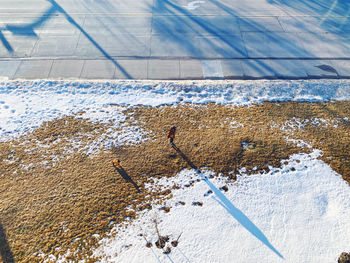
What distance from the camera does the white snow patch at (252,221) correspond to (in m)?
6.52

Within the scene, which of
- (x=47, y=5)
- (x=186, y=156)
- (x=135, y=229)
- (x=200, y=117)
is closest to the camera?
(x=135, y=229)

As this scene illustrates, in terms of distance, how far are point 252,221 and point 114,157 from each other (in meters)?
5.27

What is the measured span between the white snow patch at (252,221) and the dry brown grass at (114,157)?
497 millimetres

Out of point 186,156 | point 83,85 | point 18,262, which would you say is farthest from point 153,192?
point 83,85

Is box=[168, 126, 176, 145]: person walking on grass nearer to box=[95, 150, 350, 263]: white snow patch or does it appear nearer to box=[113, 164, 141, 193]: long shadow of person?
box=[95, 150, 350, 263]: white snow patch

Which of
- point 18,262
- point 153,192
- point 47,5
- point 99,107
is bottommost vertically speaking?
point 18,262

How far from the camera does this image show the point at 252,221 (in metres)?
7.12

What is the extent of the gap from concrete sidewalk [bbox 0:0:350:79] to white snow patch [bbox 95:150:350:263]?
6.34 m

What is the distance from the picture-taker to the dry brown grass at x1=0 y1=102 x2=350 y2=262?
22.9 ft

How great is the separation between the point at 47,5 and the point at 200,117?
47.0 feet

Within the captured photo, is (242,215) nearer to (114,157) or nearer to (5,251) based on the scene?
(114,157)

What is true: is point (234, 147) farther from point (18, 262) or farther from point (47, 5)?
point (47, 5)

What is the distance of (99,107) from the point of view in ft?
34.8

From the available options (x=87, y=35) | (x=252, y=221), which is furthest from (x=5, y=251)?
(x=87, y=35)
